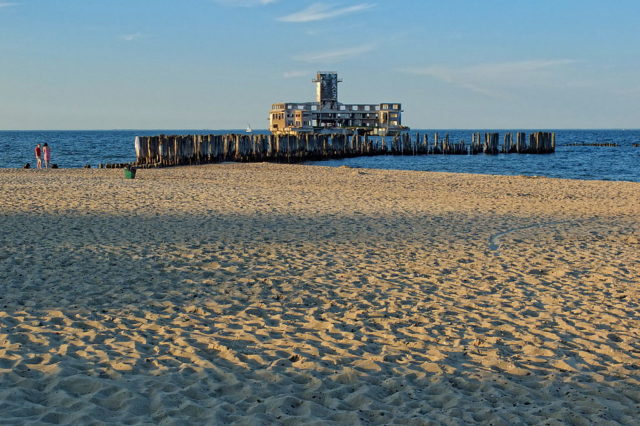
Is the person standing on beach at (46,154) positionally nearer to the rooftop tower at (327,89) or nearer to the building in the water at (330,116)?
the building in the water at (330,116)

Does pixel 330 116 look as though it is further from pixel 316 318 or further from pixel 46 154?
pixel 316 318

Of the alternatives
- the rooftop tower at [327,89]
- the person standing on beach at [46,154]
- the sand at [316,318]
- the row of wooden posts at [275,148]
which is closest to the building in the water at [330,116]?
the rooftop tower at [327,89]

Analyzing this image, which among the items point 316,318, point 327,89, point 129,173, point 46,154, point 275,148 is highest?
point 327,89

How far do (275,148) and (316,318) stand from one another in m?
36.9

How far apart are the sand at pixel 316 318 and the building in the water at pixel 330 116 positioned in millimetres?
65171

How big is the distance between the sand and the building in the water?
65171 millimetres

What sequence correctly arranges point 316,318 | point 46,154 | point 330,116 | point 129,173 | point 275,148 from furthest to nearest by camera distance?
point 330,116, point 275,148, point 46,154, point 129,173, point 316,318

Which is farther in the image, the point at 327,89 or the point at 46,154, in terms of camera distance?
the point at 327,89

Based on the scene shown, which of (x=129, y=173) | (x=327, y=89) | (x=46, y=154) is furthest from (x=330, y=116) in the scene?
(x=129, y=173)

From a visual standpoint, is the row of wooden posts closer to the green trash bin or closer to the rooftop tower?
A: the green trash bin

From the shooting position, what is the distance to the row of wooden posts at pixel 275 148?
33.3 meters

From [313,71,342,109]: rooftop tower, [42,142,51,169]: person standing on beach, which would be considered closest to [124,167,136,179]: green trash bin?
[42,142,51,169]: person standing on beach

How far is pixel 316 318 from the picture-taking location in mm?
6910

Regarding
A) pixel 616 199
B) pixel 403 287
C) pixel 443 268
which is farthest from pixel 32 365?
pixel 616 199
